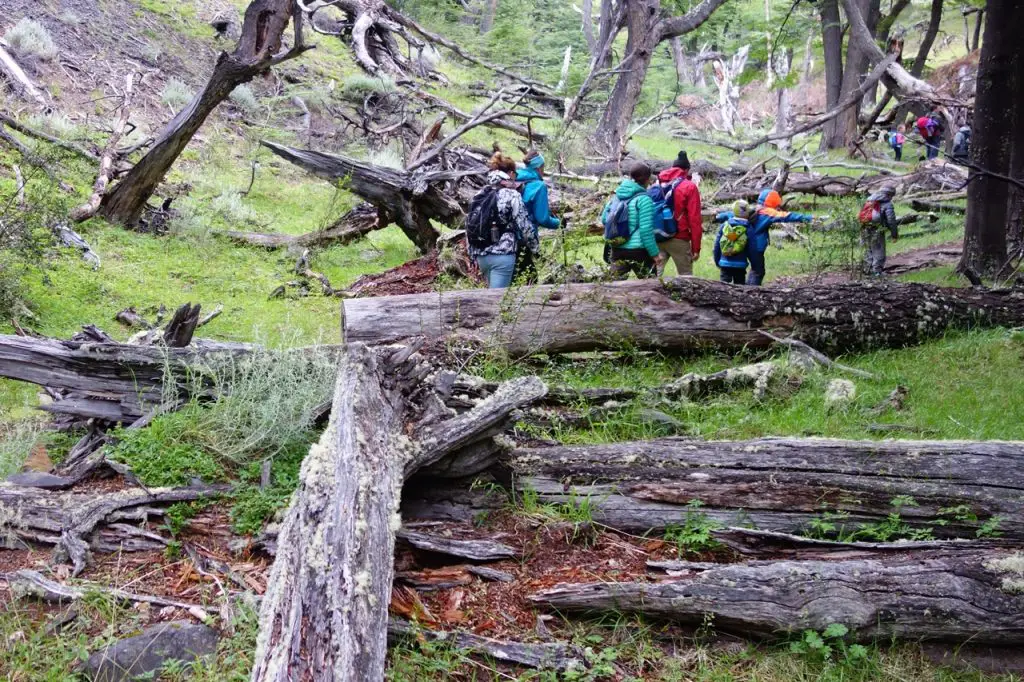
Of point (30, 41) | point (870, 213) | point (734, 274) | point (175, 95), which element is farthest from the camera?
point (175, 95)

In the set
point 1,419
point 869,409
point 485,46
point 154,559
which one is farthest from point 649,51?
point 154,559

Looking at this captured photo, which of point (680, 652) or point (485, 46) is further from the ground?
point (485, 46)

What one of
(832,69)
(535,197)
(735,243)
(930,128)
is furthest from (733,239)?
(832,69)

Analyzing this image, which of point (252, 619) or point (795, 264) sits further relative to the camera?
point (795, 264)

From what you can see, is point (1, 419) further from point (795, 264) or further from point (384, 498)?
point (795, 264)

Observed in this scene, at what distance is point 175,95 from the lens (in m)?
17.6

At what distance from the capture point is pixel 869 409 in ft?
20.2

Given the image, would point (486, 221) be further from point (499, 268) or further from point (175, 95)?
point (175, 95)

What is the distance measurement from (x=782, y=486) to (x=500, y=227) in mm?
5115

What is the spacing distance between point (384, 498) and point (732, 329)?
16.2 ft

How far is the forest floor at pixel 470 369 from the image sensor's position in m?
3.29

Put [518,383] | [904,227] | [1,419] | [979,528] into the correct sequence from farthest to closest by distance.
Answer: [904,227] < [1,419] < [518,383] < [979,528]

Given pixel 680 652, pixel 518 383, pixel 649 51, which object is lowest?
pixel 680 652

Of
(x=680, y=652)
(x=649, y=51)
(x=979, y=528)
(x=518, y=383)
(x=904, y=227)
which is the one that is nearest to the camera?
(x=680, y=652)
